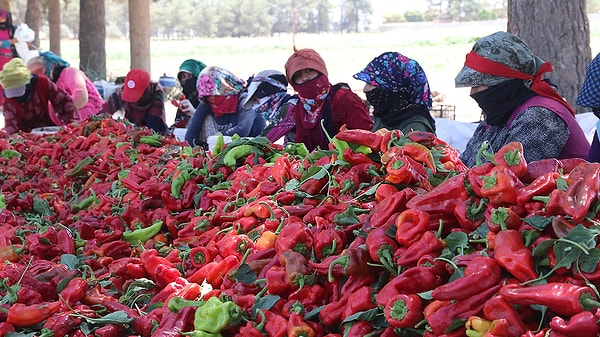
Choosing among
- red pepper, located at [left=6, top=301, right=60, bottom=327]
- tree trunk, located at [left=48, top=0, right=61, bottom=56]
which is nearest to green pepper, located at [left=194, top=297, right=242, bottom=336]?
red pepper, located at [left=6, top=301, right=60, bottom=327]

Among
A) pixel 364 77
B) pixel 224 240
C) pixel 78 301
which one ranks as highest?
pixel 364 77

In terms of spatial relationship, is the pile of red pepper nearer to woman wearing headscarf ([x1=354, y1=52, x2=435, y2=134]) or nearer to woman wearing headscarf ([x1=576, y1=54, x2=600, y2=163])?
woman wearing headscarf ([x1=354, y1=52, x2=435, y2=134])

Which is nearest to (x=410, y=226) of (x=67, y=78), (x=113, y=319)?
(x=113, y=319)

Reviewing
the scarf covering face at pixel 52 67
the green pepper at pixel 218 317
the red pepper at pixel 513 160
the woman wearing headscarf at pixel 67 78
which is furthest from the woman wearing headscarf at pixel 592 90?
the scarf covering face at pixel 52 67

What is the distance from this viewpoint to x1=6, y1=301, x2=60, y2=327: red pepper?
258cm

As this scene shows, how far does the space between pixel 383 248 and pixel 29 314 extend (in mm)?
1319

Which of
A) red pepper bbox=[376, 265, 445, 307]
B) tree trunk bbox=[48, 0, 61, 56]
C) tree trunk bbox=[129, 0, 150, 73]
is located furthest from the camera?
tree trunk bbox=[48, 0, 61, 56]

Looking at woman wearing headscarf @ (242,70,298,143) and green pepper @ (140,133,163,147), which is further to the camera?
woman wearing headscarf @ (242,70,298,143)

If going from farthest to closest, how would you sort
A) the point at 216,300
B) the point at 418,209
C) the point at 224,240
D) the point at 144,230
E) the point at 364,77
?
the point at 364,77 < the point at 144,230 < the point at 224,240 < the point at 216,300 < the point at 418,209

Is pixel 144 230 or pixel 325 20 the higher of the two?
pixel 325 20

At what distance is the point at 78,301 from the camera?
2.71 metres

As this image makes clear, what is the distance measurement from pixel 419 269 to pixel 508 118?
1888 mm

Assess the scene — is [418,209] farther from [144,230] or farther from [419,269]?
[144,230]

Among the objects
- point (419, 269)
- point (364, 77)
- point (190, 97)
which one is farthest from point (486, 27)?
point (419, 269)
